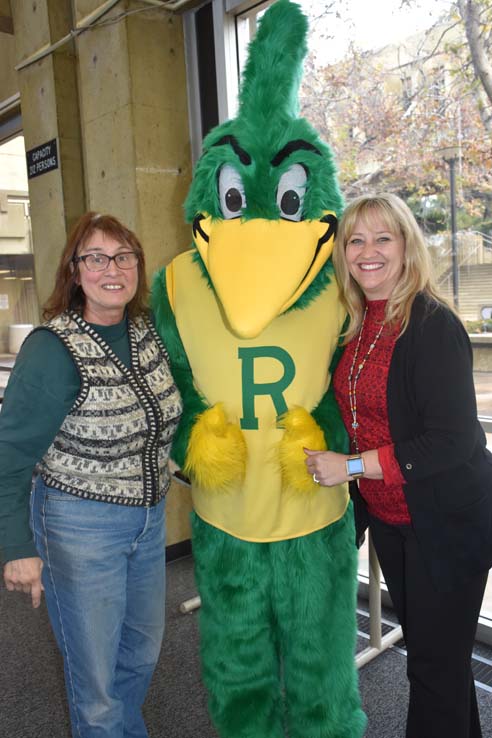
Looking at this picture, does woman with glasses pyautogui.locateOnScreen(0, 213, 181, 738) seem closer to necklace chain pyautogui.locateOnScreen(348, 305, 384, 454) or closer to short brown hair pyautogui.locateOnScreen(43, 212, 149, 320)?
short brown hair pyautogui.locateOnScreen(43, 212, 149, 320)

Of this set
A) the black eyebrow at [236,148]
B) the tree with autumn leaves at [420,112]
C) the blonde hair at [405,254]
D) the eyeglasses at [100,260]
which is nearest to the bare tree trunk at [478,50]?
the tree with autumn leaves at [420,112]

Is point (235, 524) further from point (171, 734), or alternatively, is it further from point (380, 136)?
point (380, 136)

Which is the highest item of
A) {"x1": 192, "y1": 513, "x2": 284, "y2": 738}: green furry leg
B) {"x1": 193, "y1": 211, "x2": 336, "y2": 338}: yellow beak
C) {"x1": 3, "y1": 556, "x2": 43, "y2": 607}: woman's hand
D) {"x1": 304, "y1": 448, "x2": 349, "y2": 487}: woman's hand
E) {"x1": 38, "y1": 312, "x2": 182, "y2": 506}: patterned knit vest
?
{"x1": 193, "y1": 211, "x2": 336, "y2": 338}: yellow beak

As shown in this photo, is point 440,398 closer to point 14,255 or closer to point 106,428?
point 106,428

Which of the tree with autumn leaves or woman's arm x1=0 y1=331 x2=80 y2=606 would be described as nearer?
woman's arm x1=0 y1=331 x2=80 y2=606

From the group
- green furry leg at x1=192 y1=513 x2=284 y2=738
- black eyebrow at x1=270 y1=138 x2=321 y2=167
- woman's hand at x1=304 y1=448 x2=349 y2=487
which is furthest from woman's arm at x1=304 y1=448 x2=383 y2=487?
black eyebrow at x1=270 y1=138 x2=321 y2=167

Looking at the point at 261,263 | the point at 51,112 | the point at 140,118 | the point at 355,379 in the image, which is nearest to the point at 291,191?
Answer: the point at 261,263

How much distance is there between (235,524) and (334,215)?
0.77 meters

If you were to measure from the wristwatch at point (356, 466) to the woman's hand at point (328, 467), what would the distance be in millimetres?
13

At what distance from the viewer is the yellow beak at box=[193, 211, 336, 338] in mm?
1290

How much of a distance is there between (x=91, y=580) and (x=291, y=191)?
0.96m

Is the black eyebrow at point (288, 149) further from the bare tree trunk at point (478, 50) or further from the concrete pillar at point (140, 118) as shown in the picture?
the concrete pillar at point (140, 118)

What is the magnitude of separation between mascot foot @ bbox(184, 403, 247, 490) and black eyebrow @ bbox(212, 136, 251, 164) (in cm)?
57

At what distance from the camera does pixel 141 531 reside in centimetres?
138
